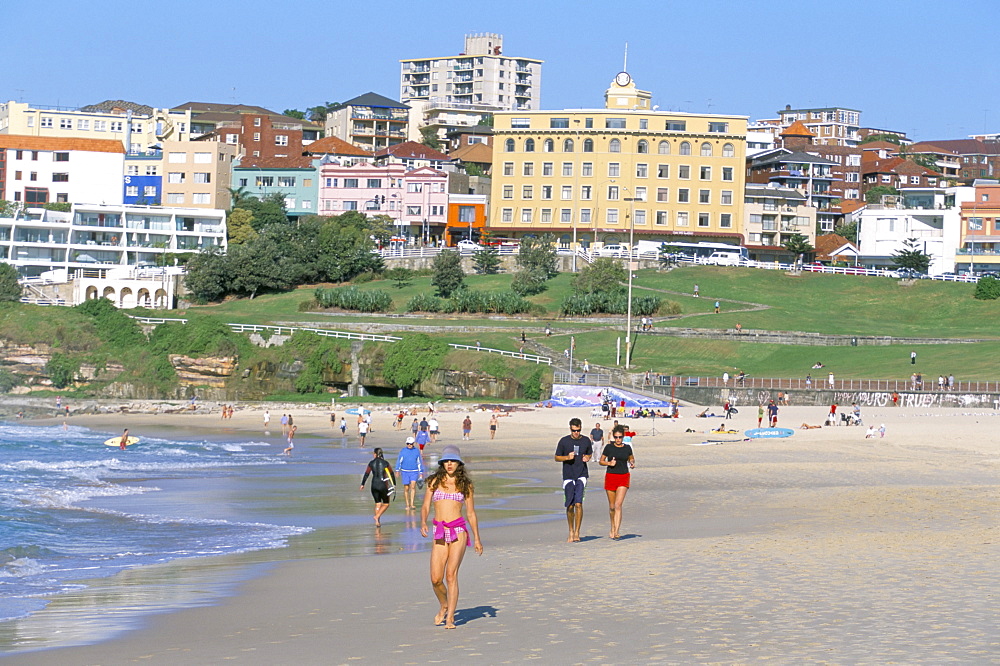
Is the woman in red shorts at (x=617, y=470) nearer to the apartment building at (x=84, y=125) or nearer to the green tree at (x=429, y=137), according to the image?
the apartment building at (x=84, y=125)

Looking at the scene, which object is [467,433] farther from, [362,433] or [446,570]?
[446,570]

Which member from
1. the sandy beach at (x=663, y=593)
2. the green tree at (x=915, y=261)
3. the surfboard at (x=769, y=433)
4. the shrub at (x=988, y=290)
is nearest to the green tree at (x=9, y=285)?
the surfboard at (x=769, y=433)

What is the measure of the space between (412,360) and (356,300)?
50.6ft

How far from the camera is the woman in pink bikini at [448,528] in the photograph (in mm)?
11500

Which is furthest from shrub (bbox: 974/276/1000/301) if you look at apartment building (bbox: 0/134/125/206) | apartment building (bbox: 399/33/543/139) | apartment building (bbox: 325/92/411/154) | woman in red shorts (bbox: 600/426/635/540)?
apartment building (bbox: 399/33/543/139)

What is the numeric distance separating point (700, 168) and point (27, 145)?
54701 mm

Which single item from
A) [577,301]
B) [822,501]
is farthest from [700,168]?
[822,501]

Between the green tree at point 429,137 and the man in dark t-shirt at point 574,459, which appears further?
the green tree at point 429,137

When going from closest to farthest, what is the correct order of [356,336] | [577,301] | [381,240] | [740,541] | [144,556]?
1. [740,541]
2. [144,556]
3. [356,336]
4. [577,301]
5. [381,240]

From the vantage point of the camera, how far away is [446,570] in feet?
38.0

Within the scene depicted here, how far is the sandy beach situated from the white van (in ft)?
197

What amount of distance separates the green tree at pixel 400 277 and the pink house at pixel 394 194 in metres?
22.2

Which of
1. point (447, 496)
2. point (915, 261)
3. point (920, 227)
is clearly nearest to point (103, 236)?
point (915, 261)

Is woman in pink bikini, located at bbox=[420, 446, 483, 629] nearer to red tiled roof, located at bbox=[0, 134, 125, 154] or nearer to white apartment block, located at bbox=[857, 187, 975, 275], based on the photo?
white apartment block, located at bbox=[857, 187, 975, 275]
